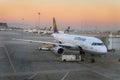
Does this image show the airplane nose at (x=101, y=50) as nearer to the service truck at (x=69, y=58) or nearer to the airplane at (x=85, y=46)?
the airplane at (x=85, y=46)

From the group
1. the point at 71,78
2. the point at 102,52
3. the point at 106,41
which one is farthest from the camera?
the point at 106,41

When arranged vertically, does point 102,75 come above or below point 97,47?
below

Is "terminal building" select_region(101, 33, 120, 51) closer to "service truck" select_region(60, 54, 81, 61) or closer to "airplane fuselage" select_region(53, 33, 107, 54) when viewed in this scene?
"airplane fuselage" select_region(53, 33, 107, 54)

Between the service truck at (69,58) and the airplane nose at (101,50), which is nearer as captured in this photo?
the airplane nose at (101,50)

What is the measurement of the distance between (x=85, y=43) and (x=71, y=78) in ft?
42.7

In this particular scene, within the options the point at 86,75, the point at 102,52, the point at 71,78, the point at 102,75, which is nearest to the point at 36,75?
the point at 71,78

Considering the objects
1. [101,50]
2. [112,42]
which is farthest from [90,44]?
[112,42]

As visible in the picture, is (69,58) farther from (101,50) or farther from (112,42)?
(112,42)

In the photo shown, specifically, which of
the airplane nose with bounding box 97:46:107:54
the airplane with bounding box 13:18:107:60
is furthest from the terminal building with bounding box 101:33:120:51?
the airplane nose with bounding box 97:46:107:54

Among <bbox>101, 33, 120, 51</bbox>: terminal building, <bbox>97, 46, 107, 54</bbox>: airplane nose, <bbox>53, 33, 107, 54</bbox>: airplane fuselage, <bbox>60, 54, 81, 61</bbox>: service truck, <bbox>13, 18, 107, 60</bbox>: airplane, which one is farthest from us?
<bbox>101, 33, 120, 51</bbox>: terminal building

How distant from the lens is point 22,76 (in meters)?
18.5

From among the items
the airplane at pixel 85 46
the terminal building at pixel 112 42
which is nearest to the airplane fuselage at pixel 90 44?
the airplane at pixel 85 46

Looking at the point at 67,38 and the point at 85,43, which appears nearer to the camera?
the point at 85,43

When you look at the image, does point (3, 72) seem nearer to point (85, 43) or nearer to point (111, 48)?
point (85, 43)
